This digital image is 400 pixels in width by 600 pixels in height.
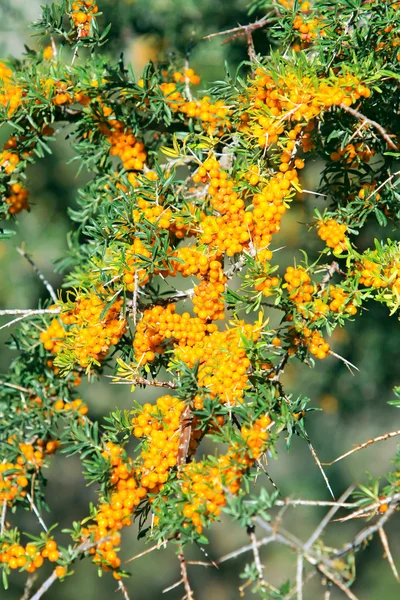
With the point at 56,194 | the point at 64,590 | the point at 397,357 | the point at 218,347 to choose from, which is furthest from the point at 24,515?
the point at 218,347

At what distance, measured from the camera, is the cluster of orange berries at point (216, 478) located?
104cm

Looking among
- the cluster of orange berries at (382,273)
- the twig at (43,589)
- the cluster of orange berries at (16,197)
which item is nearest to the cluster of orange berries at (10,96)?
the cluster of orange berries at (16,197)

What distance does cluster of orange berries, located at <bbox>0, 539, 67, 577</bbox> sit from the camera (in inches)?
44.6

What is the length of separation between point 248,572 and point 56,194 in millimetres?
2625

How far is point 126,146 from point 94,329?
1.72 feet

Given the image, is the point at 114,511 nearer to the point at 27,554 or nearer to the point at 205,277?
the point at 27,554

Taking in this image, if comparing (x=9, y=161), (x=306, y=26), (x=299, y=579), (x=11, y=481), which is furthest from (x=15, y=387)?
(x=306, y=26)

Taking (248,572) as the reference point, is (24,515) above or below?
below

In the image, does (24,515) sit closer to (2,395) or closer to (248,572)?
(2,395)

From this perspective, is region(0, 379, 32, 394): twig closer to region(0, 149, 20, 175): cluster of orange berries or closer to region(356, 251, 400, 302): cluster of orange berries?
region(0, 149, 20, 175): cluster of orange berries

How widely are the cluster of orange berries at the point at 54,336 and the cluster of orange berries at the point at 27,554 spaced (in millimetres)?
434

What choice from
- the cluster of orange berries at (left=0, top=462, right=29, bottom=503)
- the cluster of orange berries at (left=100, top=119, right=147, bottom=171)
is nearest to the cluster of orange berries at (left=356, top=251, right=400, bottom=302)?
the cluster of orange berries at (left=100, top=119, right=147, bottom=171)

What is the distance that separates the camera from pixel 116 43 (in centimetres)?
220

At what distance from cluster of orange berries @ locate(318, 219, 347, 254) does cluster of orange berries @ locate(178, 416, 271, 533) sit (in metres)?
0.41
